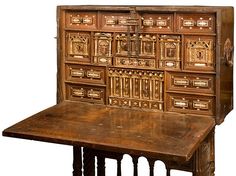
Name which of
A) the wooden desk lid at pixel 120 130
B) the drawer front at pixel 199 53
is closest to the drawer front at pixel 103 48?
the wooden desk lid at pixel 120 130

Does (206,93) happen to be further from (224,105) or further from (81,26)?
(81,26)

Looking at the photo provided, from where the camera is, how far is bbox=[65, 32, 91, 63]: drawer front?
415 cm

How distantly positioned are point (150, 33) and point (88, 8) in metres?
0.57

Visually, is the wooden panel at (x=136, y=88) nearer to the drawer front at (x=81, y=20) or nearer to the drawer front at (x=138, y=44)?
the drawer front at (x=138, y=44)

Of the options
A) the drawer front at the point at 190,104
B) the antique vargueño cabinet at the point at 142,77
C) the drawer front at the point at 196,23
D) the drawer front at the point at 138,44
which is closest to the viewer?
the antique vargueño cabinet at the point at 142,77

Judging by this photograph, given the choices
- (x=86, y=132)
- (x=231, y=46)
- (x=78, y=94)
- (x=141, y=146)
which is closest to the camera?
(x=141, y=146)

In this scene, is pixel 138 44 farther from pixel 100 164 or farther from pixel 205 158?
pixel 100 164

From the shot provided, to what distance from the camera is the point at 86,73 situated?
4.19 m

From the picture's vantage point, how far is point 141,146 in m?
3.14

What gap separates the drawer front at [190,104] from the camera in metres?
3.81

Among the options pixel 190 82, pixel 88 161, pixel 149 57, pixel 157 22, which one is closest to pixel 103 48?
pixel 149 57

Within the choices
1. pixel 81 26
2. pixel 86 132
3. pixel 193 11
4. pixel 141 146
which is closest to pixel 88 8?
pixel 81 26

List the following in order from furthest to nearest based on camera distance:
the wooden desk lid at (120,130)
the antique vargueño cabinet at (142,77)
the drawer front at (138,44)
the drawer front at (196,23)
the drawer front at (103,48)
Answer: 1. the drawer front at (103,48)
2. the drawer front at (138,44)
3. the drawer front at (196,23)
4. the antique vargueño cabinet at (142,77)
5. the wooden desk lid at (120,130)

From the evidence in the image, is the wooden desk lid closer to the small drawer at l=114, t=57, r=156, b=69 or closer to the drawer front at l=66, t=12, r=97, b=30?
the small drawer at l=114, t=57, r=156, b=69
